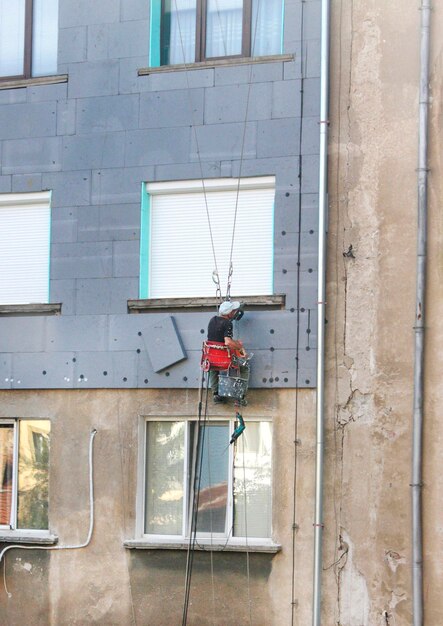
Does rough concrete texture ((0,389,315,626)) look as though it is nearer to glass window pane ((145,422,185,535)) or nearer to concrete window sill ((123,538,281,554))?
concrete window sill ((123,538,281,554))

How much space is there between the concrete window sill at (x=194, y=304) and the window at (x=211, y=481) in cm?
135

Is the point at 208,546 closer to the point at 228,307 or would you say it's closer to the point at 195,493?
the point at 195,493

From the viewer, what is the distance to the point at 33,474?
14.8 meters

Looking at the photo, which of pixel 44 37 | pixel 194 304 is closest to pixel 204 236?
pixel 194 304

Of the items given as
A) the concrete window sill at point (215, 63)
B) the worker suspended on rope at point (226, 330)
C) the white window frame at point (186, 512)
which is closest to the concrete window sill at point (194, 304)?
the worker suspended on rope at point (226, 330)

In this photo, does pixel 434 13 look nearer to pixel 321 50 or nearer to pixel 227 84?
pixel 321 50

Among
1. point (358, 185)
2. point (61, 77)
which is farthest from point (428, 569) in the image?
point (61, 77)

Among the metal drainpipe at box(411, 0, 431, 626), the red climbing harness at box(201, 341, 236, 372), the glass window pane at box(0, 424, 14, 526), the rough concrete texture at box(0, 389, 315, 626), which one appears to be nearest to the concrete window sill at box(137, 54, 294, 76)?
the metal drainpipe at box(411, 0, 431, 626)

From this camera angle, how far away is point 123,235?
14.6 metres

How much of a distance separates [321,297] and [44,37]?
5287mm

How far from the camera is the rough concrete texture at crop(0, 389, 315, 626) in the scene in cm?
1352

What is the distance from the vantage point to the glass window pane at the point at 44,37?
50.8 feet

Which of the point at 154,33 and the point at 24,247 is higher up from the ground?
the point at 154,33

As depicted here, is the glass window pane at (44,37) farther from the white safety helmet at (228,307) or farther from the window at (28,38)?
the white safety helmet at (228,307)
